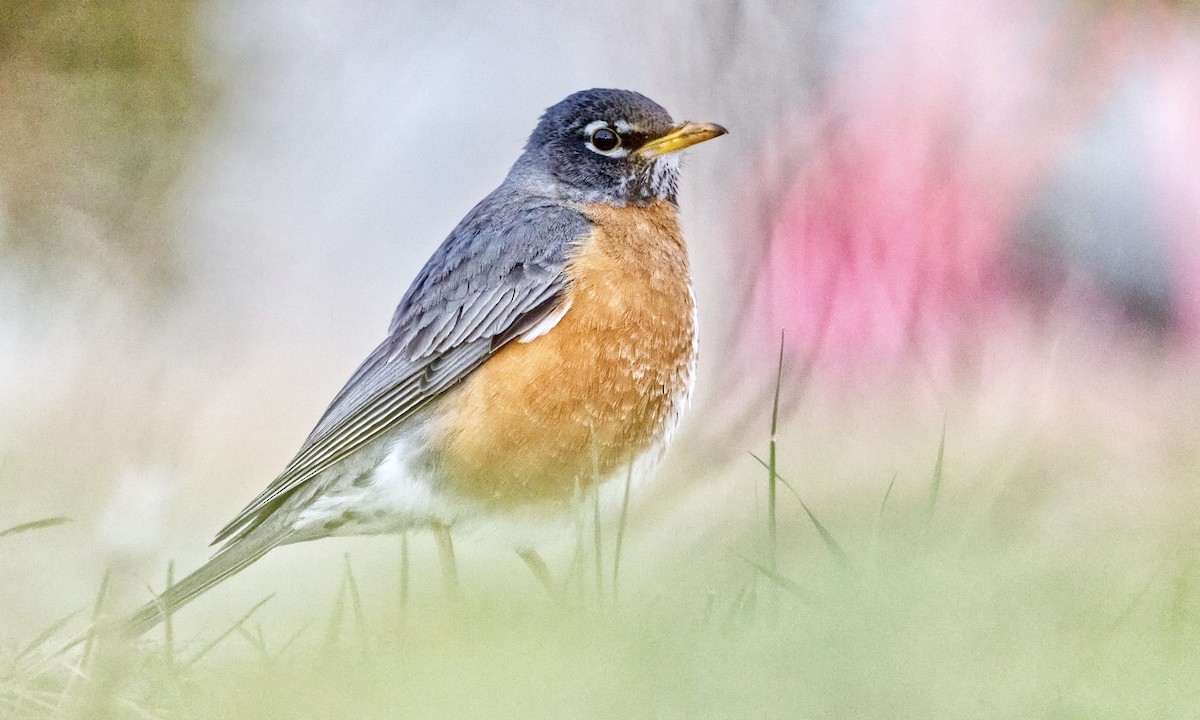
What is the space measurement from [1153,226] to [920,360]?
3.36 feet

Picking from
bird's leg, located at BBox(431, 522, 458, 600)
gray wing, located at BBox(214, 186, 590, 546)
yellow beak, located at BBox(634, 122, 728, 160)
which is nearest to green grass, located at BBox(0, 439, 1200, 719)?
bird's leg, located at BBox(431, 522, 458, 600)

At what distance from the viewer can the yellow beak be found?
369cm

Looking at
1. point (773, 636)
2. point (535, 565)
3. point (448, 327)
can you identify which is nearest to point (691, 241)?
point (448, 327)

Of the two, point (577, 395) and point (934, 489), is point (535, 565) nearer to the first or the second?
point (577, 395)

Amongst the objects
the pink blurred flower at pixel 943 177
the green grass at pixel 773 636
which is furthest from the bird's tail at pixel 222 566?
the pink blurred flower at pixel 943 177

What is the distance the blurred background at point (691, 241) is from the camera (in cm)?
322

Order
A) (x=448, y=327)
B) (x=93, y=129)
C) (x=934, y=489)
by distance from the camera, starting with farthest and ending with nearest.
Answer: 1. (x=93, y=129)
2. (x=448, y=327)
3. (x=934, y=489)

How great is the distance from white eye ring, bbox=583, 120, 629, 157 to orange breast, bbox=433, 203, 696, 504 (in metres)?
0.52

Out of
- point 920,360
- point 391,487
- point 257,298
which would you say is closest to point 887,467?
point 920,360

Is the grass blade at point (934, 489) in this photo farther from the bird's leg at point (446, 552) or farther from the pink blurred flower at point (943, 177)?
the bird's leg at point (446, 552)

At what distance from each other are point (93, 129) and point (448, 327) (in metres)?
2.23

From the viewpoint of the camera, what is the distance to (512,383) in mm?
3461

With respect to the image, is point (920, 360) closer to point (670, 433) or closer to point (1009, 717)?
point (670, 433)

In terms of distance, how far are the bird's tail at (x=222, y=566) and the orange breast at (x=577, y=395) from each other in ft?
1.71
